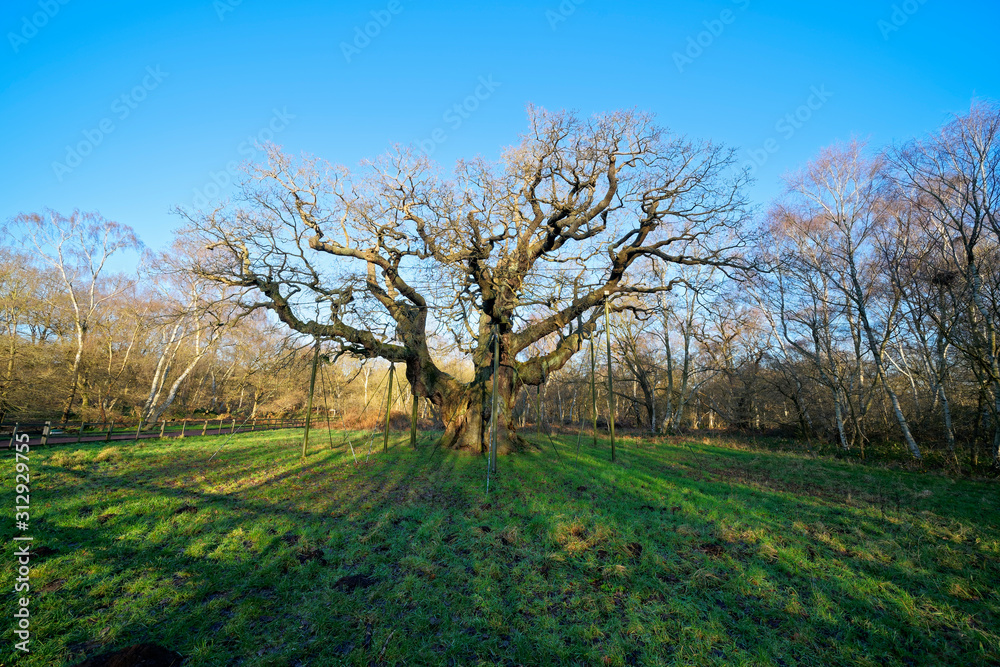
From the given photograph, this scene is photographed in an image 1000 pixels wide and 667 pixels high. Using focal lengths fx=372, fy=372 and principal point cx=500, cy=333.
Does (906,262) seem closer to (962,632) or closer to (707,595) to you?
(962,632)

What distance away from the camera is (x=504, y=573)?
14.2 feet

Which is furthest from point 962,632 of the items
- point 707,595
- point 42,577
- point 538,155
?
point 538,155

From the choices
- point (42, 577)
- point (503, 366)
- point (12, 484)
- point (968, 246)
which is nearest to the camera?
point (42, 577)

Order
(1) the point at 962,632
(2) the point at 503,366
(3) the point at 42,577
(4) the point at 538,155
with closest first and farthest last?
(1) the point at 962,632
(3) the point at 42,577
(4) the point at 538,155
(2) the point at 503,366

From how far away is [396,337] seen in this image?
11.6m

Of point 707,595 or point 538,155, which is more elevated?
point 538,155

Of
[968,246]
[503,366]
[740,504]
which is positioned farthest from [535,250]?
[968,246]

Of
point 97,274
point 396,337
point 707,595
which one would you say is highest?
point 97,274

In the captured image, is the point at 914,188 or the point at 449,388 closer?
the point at 914,188

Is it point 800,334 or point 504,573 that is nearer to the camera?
point 504,573

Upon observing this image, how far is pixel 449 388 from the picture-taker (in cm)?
1228

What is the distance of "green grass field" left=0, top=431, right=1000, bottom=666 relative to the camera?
3.09 m

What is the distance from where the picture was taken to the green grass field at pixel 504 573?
309cm

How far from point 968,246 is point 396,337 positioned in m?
15.8
